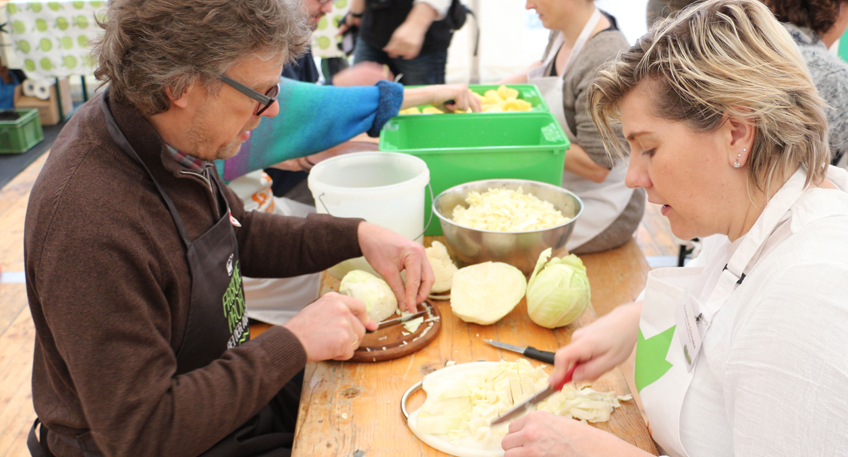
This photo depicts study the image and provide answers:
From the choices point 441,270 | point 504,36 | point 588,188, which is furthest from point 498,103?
point 504,36

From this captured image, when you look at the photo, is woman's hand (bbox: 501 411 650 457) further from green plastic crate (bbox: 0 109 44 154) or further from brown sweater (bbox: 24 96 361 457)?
green plastic crate (bbox: 0 109 44 154)

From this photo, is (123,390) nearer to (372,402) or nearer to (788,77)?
(372,402)

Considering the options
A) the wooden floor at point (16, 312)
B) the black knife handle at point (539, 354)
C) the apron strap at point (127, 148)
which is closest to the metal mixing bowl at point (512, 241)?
the black knife handle at point (539, 354)

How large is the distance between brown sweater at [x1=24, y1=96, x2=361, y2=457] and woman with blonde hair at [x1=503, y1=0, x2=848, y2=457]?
23.7 inches

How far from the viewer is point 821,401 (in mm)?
Result: 866

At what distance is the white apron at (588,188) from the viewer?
2537 mm

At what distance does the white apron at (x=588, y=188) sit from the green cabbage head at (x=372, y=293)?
103 cm

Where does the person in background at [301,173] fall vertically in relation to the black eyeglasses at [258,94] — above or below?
below

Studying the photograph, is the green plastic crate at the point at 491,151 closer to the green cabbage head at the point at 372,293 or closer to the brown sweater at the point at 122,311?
the green cabbage head at the point at 372,293

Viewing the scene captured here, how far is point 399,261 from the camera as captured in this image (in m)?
1.70

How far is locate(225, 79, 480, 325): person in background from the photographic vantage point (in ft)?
7.11

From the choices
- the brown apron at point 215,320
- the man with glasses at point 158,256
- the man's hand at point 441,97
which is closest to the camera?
the man with glasses at point 158,256

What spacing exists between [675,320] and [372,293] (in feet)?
2.48

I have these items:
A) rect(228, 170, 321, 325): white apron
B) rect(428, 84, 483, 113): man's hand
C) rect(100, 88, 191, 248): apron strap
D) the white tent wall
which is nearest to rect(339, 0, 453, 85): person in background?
rect(428, 84, 483, 113): man's hand
